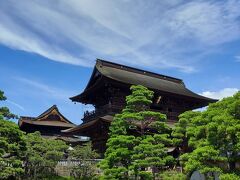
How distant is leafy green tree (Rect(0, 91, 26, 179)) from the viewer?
74.7 ft

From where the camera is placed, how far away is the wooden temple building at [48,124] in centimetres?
5163

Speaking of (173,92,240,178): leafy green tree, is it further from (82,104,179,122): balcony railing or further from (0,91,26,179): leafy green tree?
(82,104,179,122): balcony railing

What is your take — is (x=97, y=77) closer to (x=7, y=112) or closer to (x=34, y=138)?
(x=34, y=138)

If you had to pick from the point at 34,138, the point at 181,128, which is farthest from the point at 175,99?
the point at 34,138

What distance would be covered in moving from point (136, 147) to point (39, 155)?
7.89 m

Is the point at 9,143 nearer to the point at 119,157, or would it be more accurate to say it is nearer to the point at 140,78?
the point at 119,157

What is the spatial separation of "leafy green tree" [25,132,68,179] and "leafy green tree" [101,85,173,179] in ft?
14.6

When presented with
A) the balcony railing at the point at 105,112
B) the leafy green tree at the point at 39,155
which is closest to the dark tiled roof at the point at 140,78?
the balcony railing at the point at 105,112

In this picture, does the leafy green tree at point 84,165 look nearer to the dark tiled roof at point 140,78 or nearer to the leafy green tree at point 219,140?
the dark tiled roof at point 140,78

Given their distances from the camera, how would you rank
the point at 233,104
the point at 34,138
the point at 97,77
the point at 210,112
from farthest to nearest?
the point at 97,77, the point at 34,138, the point at 210,112, the point at 233,104

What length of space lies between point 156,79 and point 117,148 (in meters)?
20.5

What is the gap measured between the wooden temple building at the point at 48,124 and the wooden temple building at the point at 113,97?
44.3 ft

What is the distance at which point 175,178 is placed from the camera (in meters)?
22.5

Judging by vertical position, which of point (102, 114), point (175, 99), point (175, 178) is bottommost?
point (175, 178)
